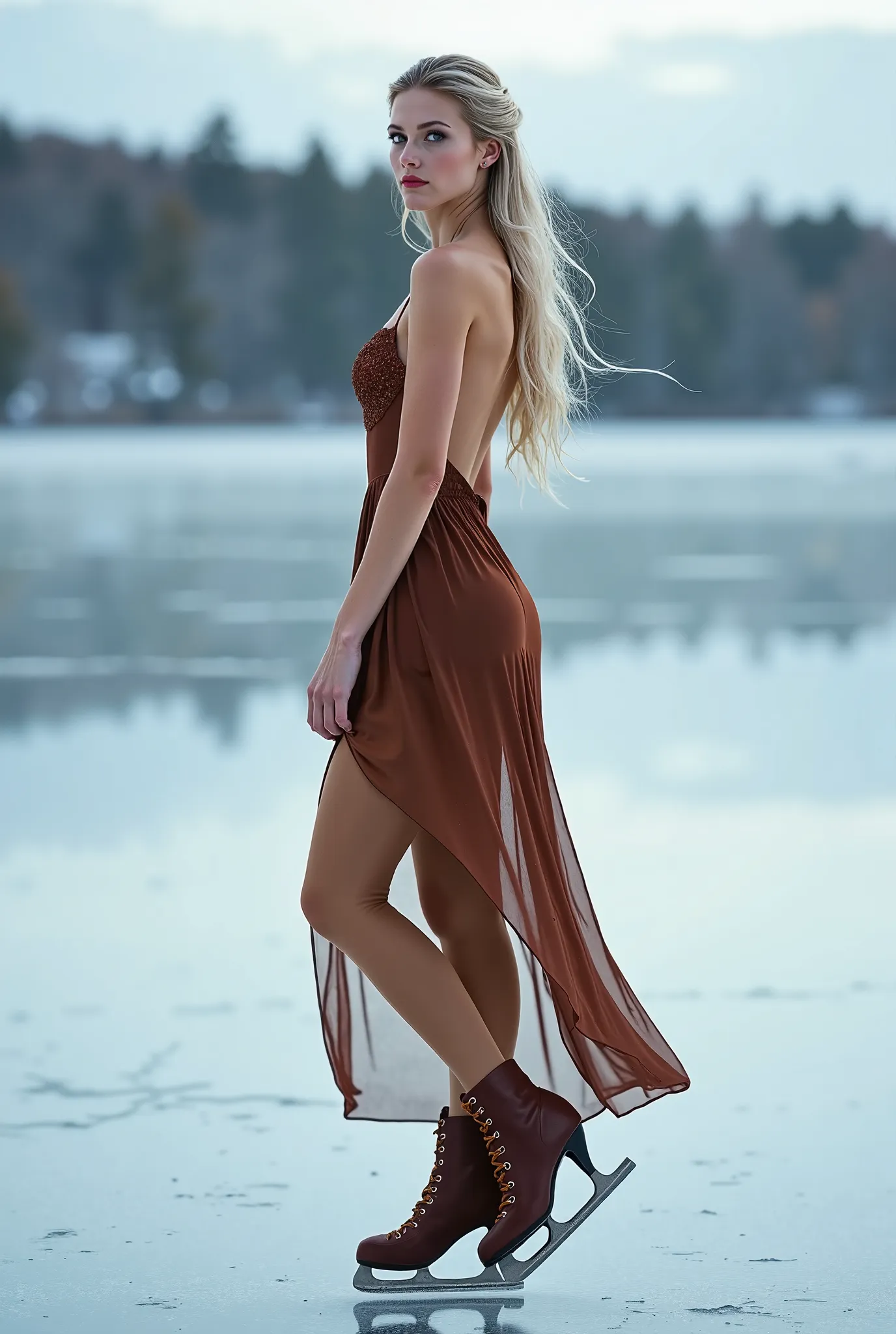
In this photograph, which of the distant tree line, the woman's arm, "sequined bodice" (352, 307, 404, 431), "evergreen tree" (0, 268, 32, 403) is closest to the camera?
the woman's arm

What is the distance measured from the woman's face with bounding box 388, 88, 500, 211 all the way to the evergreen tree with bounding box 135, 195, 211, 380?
3524 inches

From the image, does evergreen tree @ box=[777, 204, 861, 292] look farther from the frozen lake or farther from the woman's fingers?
the woman's fingers

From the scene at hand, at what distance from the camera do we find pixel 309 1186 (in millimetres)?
2871

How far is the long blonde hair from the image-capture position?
2.58m

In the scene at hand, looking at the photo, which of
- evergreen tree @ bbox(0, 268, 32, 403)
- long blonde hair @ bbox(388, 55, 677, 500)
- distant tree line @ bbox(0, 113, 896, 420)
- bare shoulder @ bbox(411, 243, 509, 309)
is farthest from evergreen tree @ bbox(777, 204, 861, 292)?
bare shoulder @ bbox(411, 243, 509, 309)

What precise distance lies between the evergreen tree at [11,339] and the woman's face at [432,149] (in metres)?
83.5

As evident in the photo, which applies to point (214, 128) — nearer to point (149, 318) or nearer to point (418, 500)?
point (149, 318)

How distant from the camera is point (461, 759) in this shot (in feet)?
8.11

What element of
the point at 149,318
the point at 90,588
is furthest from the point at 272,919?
the point at 149,318

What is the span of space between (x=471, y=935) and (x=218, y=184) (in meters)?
105

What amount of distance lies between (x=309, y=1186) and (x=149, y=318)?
306 ft

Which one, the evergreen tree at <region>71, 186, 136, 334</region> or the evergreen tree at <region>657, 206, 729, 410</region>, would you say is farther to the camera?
the evergreen tree at <region>71, 186, 136, 334</region>

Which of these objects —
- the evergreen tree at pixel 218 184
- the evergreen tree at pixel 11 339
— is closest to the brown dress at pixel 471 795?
the evergreen tree at pixel 11 339

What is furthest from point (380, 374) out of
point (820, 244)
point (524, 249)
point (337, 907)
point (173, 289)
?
point (820, 244)
